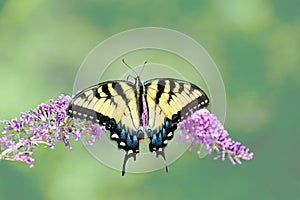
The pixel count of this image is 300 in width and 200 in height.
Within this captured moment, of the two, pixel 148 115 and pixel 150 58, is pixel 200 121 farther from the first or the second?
pixel 150 58

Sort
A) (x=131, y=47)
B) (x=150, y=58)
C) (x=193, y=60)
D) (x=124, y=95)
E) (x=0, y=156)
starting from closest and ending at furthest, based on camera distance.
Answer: (x=0, y=156)
(x=124, y=95)
(x=131, y=47)
(x=193, y=60)
(x=150, y=58)

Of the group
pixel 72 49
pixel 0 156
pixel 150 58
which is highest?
pixel 72 49

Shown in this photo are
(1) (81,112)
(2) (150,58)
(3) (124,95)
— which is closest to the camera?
(1) (81,112)

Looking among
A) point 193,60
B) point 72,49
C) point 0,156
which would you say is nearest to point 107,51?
point 193,60

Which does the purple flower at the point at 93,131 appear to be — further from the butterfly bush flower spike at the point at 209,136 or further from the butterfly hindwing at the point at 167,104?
the butterfly bush flower spike at the point at 209,136

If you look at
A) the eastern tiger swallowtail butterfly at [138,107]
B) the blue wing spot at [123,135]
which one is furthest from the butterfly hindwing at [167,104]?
the blue wing spot at [123,135]
